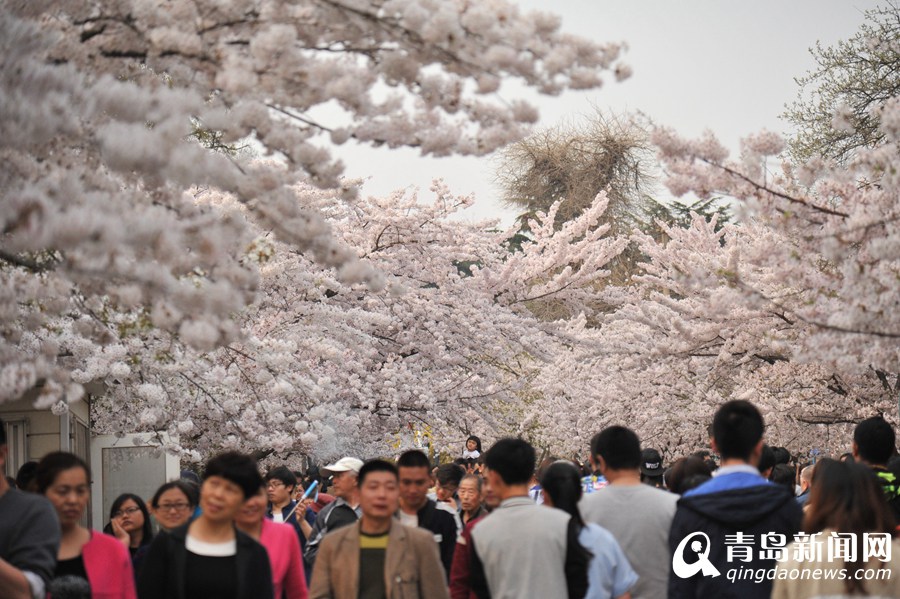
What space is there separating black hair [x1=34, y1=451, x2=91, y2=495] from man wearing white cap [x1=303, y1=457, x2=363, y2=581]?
328 cm

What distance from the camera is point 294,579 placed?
22.8 ft

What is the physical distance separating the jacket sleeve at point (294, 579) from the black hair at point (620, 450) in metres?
1.67

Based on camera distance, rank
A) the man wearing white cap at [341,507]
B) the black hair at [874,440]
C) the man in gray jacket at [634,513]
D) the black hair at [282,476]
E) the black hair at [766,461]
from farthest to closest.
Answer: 1. the black hair at [282,476]
2. the man wearing white cap at [341,507]
3. the black hair at [766,461]
4. the black hair at [874,440]
5. the man in gray jacket at [634,513]

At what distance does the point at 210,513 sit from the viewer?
595 cm

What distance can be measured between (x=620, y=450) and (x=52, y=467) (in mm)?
2769

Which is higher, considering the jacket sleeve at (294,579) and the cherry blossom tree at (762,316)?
the cherry blossom tree at (762,316)

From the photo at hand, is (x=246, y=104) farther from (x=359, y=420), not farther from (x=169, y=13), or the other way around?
(x=359, y=420)

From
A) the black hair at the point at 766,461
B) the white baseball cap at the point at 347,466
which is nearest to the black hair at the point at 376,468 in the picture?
the white baseball cap at the point at 347,466

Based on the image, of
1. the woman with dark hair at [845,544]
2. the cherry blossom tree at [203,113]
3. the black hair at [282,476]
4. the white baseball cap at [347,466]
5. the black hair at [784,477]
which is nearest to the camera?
the woman with dark hair at [845,544]

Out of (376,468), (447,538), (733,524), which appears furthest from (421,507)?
(733,524)

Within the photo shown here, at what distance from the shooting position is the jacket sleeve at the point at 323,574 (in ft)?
20.5

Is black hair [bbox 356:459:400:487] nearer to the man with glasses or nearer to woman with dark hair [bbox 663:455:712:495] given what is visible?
woman with dark hair [bbox 663:455:712:495]

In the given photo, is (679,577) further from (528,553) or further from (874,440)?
(874,440)

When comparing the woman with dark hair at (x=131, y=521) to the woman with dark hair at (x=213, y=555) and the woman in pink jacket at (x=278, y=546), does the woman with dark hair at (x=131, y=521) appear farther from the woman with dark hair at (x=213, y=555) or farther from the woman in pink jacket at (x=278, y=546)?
the woman with dark hair at (x=213, y=555)
